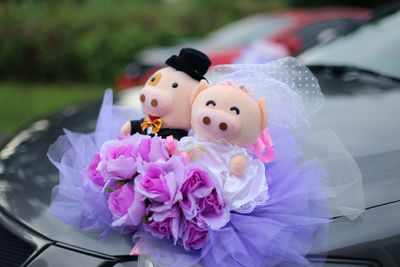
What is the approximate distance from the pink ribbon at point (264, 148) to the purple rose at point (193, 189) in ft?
0.72

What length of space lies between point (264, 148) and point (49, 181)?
928mm

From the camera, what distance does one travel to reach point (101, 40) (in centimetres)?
955

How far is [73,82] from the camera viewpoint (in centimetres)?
948

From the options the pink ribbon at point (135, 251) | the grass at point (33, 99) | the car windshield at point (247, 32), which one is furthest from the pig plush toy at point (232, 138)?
the car windshield at point (247, 32)

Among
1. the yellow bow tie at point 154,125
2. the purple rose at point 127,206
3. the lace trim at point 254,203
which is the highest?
the yellow bow tie at point 154,125

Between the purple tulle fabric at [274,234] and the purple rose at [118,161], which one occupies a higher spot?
the purple rose at [118,161]

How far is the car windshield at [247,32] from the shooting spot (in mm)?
6125

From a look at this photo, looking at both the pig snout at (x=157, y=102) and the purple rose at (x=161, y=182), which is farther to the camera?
the pig snout at (x=157, y=102)

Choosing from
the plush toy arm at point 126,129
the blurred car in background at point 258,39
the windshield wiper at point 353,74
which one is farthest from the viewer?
the blurred car in background at point 258,39

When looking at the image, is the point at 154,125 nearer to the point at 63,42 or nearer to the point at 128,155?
the point at 128,155

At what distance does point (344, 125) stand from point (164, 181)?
100 centimetres

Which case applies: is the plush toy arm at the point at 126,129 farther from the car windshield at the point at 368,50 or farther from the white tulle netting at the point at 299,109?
the car windshield at the point at 368,50

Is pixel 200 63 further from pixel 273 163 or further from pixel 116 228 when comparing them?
pixel 116 228

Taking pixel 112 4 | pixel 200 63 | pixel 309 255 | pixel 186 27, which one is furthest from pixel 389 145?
→ pixel 112 4
